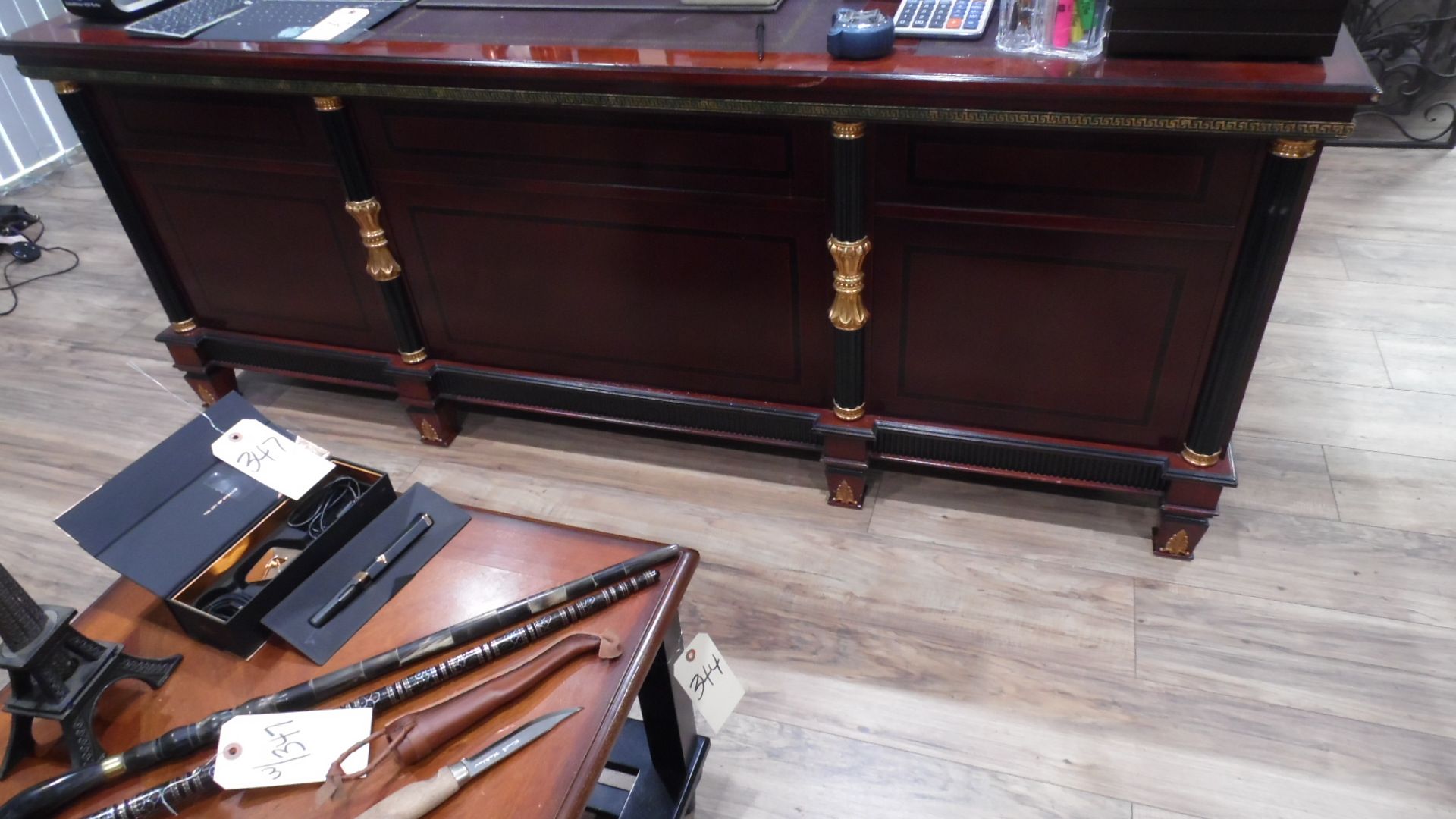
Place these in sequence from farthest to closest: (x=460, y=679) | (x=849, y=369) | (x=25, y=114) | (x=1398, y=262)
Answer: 1. (x=25, y=114)
2. (x=1398, y=262)
3. (x=849, y=369)
4. (x=460, y=679)

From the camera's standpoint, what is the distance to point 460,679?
108cm

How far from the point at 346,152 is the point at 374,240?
0.19 metres

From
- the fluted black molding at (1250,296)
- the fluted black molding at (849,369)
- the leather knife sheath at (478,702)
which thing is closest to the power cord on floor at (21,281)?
the fluted black molding at (849,369)

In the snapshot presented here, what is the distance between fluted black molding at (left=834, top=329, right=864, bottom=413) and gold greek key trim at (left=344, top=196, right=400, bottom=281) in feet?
3.14

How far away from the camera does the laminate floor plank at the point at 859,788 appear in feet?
4.94

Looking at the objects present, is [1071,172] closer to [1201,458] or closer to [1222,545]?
[1201,458]

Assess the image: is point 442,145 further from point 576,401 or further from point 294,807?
point 294,807

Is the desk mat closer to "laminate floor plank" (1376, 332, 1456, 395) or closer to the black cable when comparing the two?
the black cable

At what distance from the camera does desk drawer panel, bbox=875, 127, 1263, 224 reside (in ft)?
4.78

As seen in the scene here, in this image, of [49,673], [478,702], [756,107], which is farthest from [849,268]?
[49,673]

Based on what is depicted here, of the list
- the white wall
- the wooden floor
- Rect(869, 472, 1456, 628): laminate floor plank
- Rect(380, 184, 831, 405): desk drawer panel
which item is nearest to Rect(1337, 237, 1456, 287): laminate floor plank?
the wooden floor

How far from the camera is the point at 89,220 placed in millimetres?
3379

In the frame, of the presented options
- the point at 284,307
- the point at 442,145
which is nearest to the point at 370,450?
the point at 284,307

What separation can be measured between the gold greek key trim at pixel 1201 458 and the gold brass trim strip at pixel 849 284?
2.07ft
